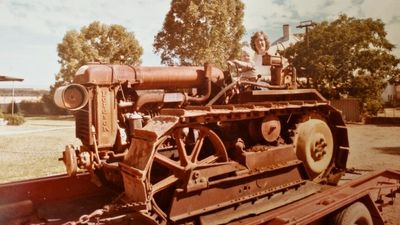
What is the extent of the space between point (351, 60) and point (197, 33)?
36.1ft

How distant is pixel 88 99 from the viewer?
4.07m

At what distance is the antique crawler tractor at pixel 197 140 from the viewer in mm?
3475

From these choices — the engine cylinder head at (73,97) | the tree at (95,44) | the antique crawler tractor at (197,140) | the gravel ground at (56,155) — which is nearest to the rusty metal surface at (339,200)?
the antique crawler tractor at (197,140)

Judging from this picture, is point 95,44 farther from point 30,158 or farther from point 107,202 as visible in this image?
point 107,202

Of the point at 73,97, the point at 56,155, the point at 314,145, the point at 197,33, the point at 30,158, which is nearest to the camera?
the point at 73,97

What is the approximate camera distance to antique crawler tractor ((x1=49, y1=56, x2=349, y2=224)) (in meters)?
3.47

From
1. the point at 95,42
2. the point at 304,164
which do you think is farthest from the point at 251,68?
the point at 95,42

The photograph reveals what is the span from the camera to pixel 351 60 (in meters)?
23.5

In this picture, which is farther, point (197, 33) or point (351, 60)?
point (197, 33)

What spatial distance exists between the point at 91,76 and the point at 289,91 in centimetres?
264

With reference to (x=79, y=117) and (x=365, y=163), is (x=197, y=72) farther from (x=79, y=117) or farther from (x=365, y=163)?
(x=365, y=163)

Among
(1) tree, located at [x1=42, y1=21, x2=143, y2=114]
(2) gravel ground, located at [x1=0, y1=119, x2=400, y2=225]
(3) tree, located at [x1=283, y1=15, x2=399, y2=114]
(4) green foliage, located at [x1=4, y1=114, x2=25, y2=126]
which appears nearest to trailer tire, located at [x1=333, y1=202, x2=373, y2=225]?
(2) gravel ground, located at [x1=0, y1=119, x2=400, y2=225]

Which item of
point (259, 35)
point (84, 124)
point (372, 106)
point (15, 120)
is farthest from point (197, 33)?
point (84, 124)

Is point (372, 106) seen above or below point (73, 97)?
below
